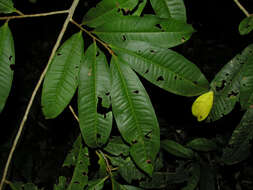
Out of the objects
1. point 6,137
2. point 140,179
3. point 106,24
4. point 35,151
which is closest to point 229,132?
point 140,179

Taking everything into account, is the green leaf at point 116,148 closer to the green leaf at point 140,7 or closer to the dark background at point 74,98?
the green leaf at point 140,7

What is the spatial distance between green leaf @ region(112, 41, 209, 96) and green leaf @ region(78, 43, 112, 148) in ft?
0.34

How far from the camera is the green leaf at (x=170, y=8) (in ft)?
2.57

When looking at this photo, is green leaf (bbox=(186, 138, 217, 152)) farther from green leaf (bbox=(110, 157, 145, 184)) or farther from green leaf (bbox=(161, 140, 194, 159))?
green leaf (bbox=(110, 157, 145, 184))

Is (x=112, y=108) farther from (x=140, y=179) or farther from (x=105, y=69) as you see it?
(x=140, y=179)

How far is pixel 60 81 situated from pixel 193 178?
2.52 feet

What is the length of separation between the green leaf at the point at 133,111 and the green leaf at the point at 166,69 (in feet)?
0.13

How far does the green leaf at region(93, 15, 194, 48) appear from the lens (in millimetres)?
710

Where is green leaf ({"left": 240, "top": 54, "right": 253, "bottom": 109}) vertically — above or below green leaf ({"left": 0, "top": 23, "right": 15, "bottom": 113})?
below

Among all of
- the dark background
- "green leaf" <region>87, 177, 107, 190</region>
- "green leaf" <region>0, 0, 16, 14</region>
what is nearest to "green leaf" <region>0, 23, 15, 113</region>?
"green leaf" <region>0, 0, 16, 14</region>

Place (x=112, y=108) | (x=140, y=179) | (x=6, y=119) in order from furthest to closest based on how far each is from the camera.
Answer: (x=6, y=119) → (x=140, y=179) → (x=112, y=108)

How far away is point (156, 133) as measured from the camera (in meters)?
0.71

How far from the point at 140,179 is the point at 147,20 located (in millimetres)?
621

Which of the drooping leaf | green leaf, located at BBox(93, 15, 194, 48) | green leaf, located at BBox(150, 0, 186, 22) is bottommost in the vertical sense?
the drooping leaf
